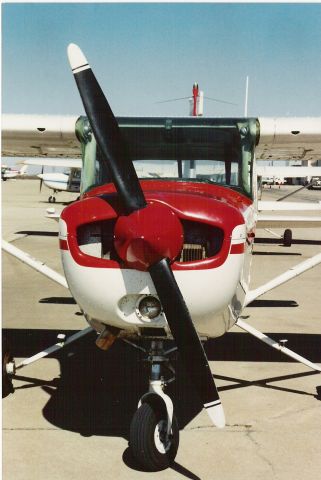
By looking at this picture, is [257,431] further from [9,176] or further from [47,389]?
[9,176]

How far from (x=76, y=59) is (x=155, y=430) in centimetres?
217

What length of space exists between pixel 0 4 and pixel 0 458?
275 cm

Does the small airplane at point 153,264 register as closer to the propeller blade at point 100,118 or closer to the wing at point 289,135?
the propeller blade at point 100,118

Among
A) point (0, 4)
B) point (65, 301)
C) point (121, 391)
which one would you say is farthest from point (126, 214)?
point (65, 301)

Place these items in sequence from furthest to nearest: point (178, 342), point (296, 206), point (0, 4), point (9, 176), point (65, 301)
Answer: point (9, 176) → point (296, 206) → point (65, 301) → point (0, 4) → point (178, 342)

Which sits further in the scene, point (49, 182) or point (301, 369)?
point (49, 182)

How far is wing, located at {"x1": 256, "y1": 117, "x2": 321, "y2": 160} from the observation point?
5.46 meters

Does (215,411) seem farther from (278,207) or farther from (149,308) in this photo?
(278,207)

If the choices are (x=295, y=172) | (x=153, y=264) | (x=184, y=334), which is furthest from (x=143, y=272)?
(x=295, y=172)

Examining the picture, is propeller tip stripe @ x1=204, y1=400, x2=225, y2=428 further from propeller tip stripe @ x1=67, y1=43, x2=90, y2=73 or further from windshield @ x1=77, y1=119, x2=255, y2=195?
propeller tip stripe @ x1=67, y1=43, x2=90, y2=73

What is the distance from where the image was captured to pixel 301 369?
5480 millimetres

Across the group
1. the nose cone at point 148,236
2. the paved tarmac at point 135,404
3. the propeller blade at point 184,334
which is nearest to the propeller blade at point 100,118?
the nose cone at point 148,236

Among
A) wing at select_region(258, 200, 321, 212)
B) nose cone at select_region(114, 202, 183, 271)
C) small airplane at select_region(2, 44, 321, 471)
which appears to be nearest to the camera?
nose cone at select_region(114, 202, 183, 271)

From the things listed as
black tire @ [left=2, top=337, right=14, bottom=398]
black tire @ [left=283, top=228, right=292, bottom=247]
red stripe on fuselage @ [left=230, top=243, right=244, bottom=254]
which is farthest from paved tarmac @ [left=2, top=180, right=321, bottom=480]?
black tire @ [left=283, top=228, right=292, bottom=247]
